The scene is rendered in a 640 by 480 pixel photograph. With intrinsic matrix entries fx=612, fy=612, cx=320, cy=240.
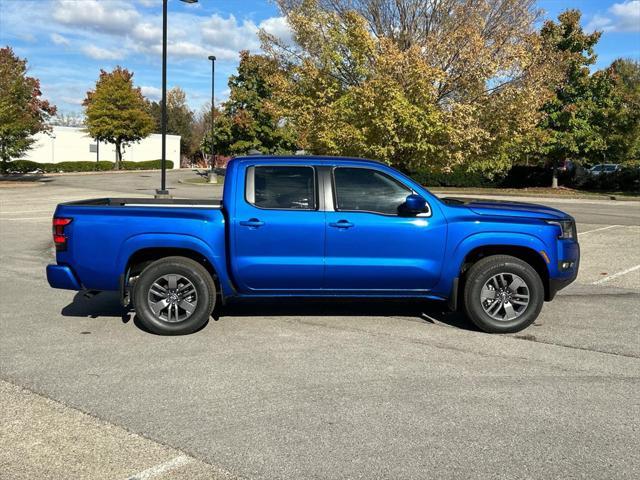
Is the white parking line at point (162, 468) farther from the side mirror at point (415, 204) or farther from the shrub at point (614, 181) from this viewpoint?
the shrub at point (614, 181)

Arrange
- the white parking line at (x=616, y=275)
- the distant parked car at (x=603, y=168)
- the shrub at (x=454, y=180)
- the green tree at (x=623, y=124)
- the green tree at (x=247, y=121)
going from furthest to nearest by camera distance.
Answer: the green tree at (x=247, y=121) < the distant parked car at (x=603, y=168) < the shrub at (x=454, y=180) < the green tree at (x=623, y=124) < the white parking line at (x=616, y=275)

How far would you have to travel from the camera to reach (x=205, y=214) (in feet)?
19.7

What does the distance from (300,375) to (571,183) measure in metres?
37.6

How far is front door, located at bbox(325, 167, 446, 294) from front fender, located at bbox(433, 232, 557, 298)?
11cm

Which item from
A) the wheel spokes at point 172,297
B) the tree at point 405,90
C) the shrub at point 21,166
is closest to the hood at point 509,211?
the wheel spokes at point 172,297

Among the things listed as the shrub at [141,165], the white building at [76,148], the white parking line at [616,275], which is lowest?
the white parking line at [616,275]

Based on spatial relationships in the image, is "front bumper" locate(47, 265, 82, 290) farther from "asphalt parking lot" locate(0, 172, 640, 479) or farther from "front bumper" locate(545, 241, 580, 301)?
"front bumper" locate(545, 241, 580, 301)

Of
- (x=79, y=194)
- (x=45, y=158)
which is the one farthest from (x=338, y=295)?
(x=45, y=158)

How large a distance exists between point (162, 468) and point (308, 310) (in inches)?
150

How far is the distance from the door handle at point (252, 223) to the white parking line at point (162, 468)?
9.12 feet

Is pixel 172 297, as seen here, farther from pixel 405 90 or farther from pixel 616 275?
pixel 405 90

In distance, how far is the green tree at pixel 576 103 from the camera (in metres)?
32.3

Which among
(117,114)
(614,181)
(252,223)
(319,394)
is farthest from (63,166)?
(319,394)

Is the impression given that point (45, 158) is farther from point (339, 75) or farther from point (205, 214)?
point (205, 214)
